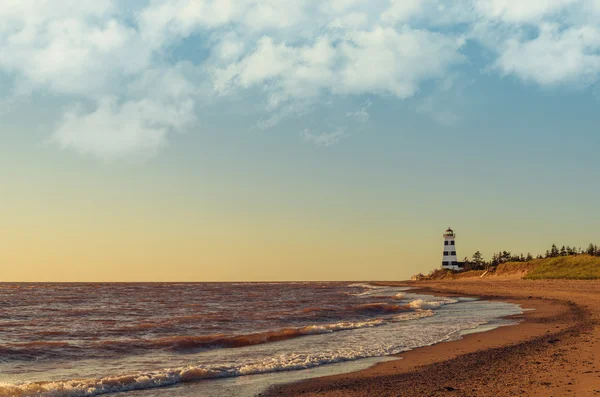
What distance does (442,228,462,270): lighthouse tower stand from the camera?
110875mm

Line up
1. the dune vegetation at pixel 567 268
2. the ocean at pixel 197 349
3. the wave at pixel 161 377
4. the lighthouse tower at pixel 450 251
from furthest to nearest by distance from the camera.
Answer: the lighthouse tower at pixel 450 251
the dune vegetation at pixel 567 268
the ocean at pixel 197 349
the wave at pixel 161 377

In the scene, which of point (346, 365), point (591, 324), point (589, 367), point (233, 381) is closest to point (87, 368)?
point (233, 381)

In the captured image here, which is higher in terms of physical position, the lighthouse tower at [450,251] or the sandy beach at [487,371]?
the lighthouse tower at [450,251]

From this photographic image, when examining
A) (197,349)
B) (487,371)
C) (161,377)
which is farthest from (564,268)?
(161,377)

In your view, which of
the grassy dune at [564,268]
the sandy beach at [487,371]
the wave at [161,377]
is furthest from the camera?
the grassy dune at [564,268]

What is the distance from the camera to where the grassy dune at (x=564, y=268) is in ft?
199

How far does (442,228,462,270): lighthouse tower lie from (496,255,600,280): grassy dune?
27334 millimetres

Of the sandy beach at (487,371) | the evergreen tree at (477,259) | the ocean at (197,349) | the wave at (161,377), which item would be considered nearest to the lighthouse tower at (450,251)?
the evergreen tree at (477,259)

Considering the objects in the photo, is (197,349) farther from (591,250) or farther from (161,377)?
(591,250)

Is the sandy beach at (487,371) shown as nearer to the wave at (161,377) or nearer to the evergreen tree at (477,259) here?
the wave at (161,377)

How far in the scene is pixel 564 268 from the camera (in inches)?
2675

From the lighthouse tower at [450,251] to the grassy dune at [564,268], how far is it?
27.3 m

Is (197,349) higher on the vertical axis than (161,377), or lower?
lower

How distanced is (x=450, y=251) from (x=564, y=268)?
43.6 m
